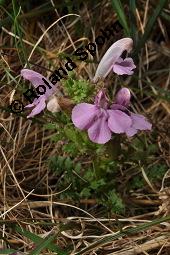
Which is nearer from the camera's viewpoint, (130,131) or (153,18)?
(130,131)

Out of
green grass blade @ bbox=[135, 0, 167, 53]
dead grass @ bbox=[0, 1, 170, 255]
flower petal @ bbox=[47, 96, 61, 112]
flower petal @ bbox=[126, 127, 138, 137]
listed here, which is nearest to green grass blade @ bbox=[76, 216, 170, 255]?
dead grass @ bbox=[0, 1, 170, 255]

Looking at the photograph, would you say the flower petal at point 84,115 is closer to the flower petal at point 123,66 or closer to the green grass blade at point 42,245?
the flower petal at point 123,66

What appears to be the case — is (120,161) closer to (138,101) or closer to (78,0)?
(138,101)

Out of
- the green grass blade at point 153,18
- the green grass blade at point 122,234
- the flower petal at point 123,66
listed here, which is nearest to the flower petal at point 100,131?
the flower petal at point 123,66

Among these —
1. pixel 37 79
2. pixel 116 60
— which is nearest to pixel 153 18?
pixel 116 60

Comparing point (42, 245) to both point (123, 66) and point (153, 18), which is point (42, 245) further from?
point (153, 18)

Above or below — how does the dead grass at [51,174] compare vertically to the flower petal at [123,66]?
below

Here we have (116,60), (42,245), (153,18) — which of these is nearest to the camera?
(42,245)
